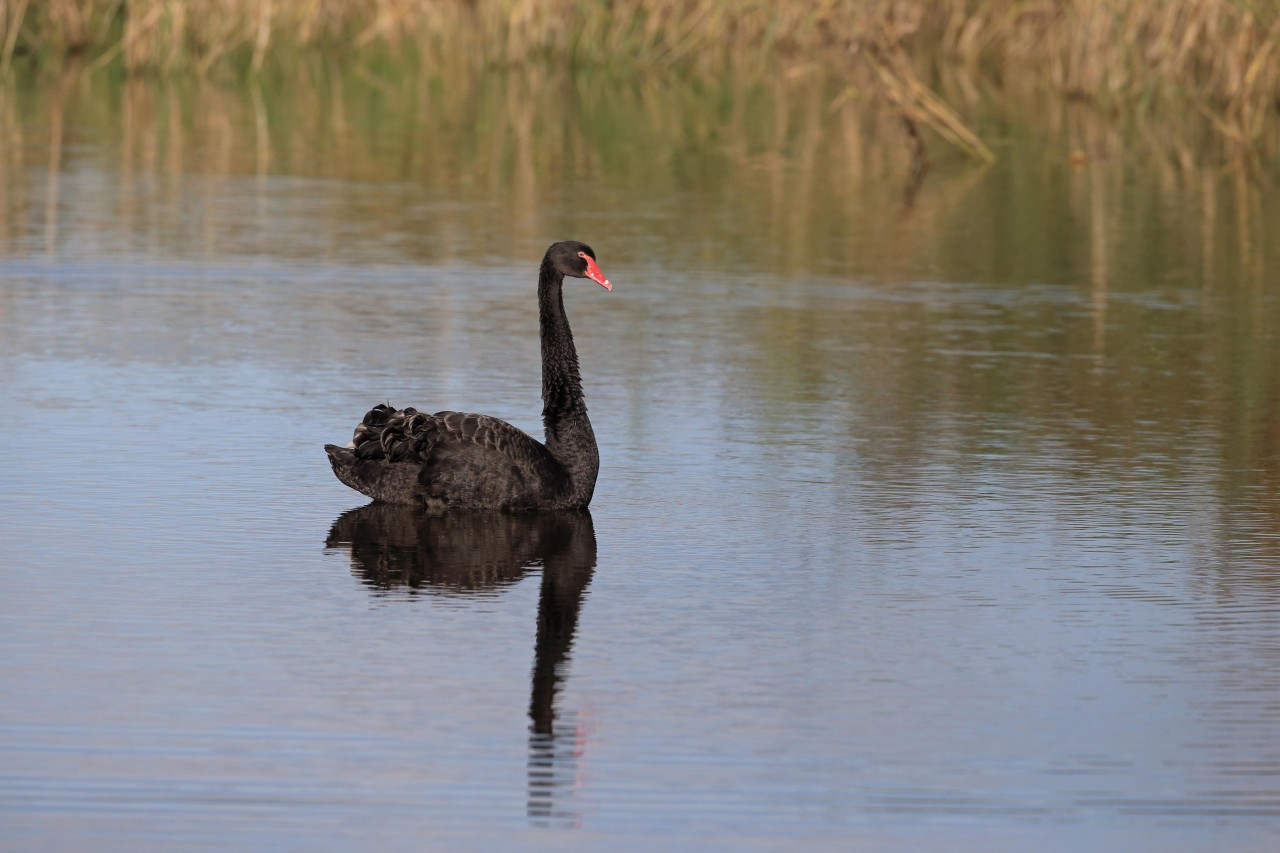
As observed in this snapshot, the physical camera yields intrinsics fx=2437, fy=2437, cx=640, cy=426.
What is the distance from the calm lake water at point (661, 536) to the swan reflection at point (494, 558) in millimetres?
27

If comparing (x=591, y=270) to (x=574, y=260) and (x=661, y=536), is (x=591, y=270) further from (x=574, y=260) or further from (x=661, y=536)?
(x=661, y=536)

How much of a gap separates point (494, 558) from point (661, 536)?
72 cm

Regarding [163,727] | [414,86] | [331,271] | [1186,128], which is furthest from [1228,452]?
[414,86]

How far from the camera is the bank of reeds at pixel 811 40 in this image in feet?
79.1

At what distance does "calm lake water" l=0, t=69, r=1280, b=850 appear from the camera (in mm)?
6180

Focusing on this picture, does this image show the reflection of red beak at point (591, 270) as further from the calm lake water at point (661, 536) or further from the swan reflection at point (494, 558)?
the swan reflection at point (494, 558)

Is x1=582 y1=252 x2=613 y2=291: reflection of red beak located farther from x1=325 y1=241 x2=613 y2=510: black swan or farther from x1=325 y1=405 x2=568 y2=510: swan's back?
x1=325 y1=405 x2=568 y2=510: swan's back

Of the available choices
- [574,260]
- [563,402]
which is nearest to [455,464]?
[563,402]

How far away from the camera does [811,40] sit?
34125 mm

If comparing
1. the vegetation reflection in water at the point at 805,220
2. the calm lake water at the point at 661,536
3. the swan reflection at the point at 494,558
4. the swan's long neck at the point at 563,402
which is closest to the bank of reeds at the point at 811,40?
the vegetation reflection in water at the point at 805,220

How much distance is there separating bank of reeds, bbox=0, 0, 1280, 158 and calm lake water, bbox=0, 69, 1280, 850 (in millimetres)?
4221

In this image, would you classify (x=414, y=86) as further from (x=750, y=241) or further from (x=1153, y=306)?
(x=1153, y=306)

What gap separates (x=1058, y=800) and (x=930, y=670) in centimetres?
122

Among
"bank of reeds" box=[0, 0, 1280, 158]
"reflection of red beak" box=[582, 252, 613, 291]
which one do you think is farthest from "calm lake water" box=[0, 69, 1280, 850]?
"bank of reeds" box=[0, 0, 1280, 158]
